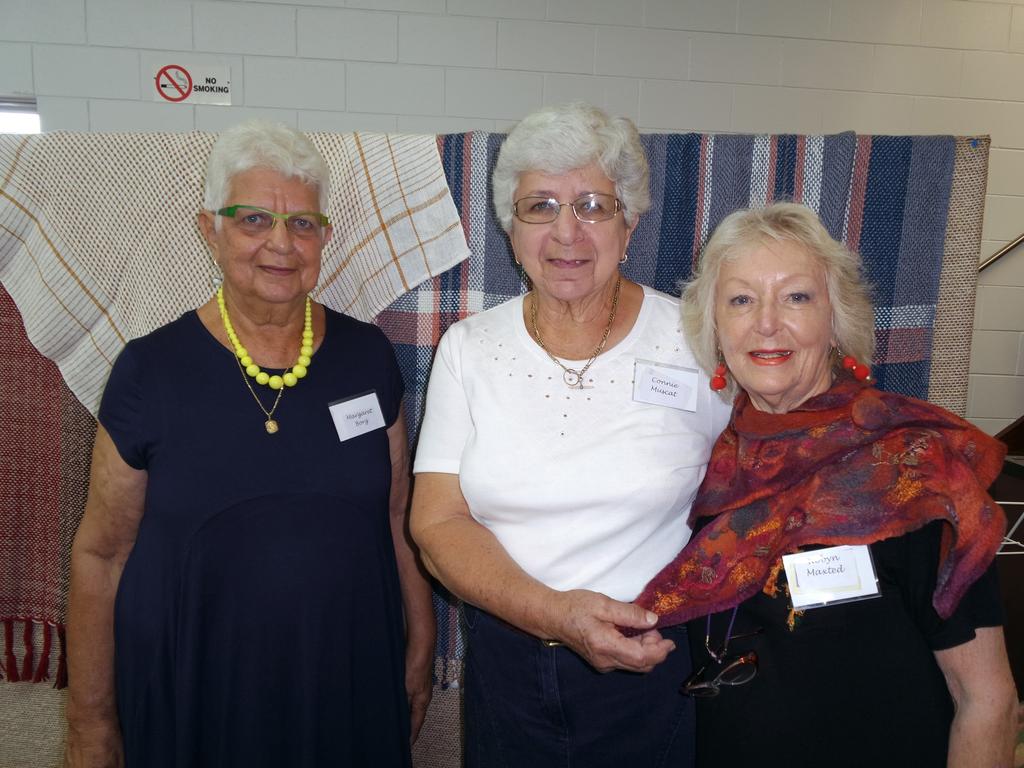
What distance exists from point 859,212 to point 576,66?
2255mm

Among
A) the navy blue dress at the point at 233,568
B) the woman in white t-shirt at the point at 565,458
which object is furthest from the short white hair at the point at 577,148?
the navy blue dress at the point at 233,568

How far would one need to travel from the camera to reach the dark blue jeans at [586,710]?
1.25 meters

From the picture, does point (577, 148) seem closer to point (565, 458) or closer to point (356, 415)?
point (565, 458)

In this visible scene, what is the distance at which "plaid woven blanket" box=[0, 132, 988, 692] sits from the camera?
1.66 meters

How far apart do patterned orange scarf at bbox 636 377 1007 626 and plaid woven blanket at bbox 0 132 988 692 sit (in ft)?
2.14

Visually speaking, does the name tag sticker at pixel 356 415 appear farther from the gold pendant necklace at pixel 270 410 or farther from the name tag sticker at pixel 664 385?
the name tag sticker at pixel 664 385

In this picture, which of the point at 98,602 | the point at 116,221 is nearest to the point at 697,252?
the point at 116,221

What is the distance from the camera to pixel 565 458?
49.1 inches

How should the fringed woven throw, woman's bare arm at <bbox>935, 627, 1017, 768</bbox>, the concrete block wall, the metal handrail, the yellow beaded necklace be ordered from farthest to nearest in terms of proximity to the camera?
1. the metal handrail
2. the concrete block wall
3. the fringed woven throw
4. the yellow beaded necklace
5. woman's bare arm at <bbox>935, 627, 1017, 768</bbox>

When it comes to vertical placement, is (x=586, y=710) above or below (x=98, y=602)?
below

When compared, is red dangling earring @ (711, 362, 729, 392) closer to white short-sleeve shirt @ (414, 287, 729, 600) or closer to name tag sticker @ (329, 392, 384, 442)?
white short-sleeve shirt @ (414, 287, 729, 600)

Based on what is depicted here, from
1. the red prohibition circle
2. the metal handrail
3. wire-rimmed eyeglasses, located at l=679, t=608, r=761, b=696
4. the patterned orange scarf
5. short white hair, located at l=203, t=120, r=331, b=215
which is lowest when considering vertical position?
wire-rimmed eyeglasses, located at l=679, t=608, r=761, b=696

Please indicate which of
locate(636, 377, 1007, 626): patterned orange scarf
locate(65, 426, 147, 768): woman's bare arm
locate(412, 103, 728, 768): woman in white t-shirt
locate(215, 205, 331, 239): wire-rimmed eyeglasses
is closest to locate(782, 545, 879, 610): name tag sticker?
locate(636, 377, 1007, 626): patterned orange scarf

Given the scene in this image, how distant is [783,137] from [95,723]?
1997 mm
